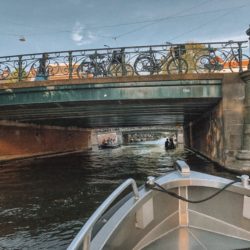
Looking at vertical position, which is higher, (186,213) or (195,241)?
(186,213)

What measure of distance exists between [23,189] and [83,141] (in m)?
32.4

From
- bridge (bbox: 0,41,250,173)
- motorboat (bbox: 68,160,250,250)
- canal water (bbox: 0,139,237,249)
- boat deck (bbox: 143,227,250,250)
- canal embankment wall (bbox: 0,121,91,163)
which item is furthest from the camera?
canal embankment wall (bbox: 0,121,91,163)

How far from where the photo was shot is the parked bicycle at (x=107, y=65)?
14.3 m

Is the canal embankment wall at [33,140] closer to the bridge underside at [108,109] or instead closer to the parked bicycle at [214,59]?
the bridge underside at [108,109]

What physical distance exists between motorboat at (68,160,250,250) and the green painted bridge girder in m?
9.41

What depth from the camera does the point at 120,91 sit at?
14.0 meters

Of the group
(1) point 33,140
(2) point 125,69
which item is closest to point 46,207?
(2) point 125,69

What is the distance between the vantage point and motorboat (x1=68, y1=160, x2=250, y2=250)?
3.73m

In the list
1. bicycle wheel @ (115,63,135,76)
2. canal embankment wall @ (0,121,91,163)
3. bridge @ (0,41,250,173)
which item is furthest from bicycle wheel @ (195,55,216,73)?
canal embankment wall @ (0,121,91,163)

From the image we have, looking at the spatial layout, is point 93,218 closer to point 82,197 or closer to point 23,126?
point 82,197

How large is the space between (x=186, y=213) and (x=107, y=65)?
35.5 ft

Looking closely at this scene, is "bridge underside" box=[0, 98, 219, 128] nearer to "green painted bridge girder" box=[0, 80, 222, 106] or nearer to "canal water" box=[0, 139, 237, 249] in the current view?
"green painted bridge girder" box=[0, 80, 222, 106]

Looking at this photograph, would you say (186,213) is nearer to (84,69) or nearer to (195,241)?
(195,241)

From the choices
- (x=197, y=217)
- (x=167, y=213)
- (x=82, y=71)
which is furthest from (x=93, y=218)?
(x=82, y=71)
